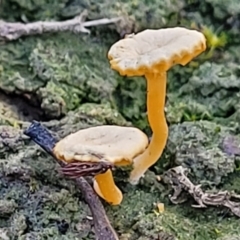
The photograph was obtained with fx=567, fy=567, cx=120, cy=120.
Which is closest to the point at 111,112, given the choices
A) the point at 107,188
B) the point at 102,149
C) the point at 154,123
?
the point at 154,123

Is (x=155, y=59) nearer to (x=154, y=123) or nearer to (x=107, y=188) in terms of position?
(x=154, y=123)

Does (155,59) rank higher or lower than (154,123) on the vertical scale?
higher

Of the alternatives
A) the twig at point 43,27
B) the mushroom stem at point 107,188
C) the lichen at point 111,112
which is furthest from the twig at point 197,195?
the twig at point 43,27

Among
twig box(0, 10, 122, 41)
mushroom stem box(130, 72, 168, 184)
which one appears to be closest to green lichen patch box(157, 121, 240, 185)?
mushroom stem box(130, 72, 168, 184)

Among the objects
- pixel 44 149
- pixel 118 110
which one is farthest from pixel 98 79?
pixel 44 149

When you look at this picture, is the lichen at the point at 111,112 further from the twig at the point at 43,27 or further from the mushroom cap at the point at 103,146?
the mushroom cap at the point at 103,146

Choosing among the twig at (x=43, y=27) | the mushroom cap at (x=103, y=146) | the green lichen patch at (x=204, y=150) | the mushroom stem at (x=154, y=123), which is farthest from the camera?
the twig at (x=43, y=27)

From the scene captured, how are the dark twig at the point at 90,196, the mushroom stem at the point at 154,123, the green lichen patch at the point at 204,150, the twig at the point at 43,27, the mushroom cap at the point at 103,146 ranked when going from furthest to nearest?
the twig at the point at 43,27, the green lichen patch at the point at 204,150, the mushroom stem at the point at 154,123, the dark twig at the point at 90,196, the mushroom cap at the point at 103,146
